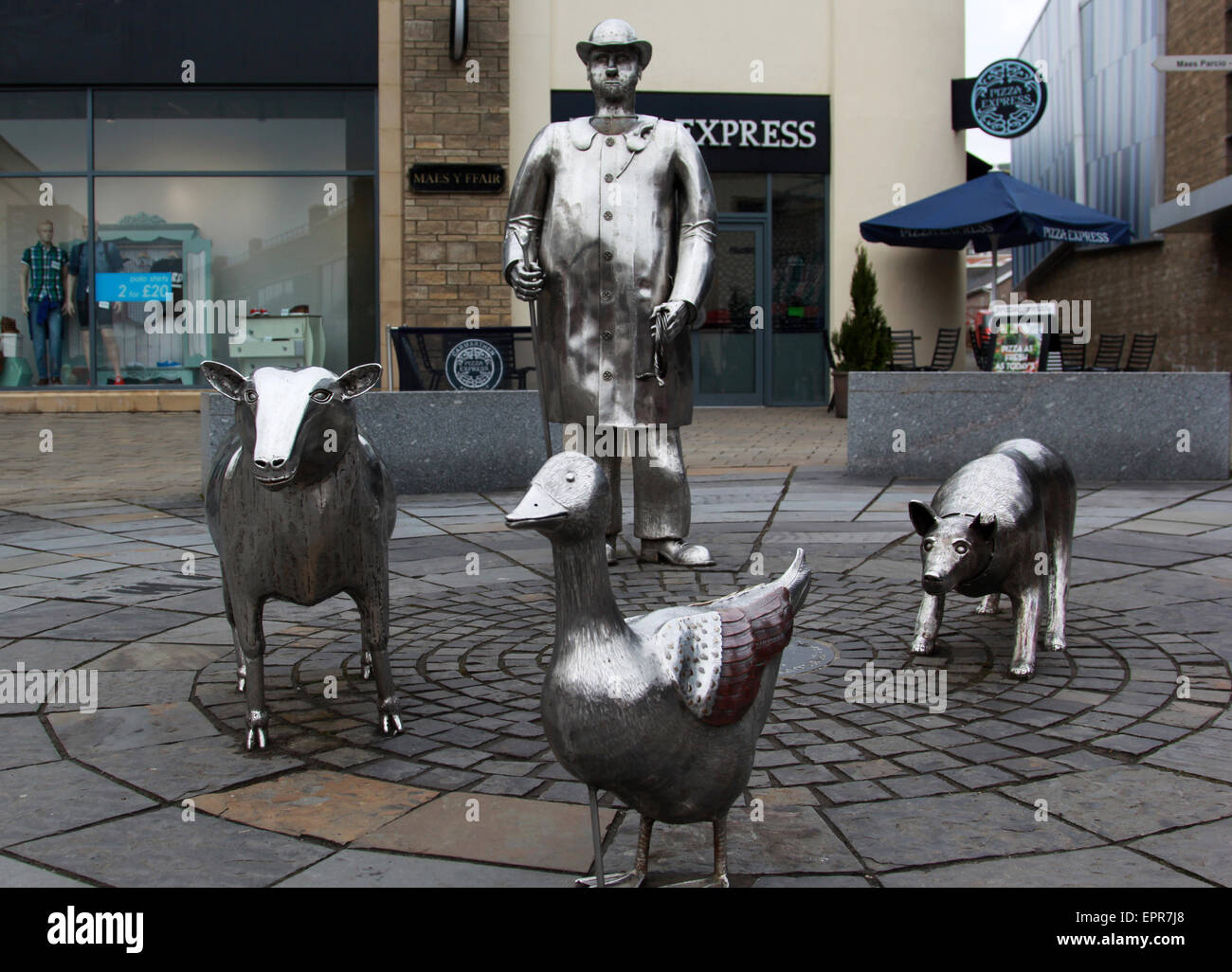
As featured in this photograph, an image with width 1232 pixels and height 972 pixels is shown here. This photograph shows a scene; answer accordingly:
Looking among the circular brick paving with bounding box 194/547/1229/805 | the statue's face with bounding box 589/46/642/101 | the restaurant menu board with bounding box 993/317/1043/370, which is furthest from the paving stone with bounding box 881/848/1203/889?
the restaurant menu board with bounding box 993/317/1043/370

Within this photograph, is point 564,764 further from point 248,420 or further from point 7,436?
point 7,436

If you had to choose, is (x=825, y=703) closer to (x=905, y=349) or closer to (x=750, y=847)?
(x=750, y=847)

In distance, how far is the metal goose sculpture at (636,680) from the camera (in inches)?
79.9

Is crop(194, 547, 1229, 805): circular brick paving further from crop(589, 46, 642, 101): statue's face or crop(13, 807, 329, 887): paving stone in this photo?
crop(589, 46, 642, 101): statue's face

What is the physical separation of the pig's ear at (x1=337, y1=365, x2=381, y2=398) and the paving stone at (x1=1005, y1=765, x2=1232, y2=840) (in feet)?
5.98

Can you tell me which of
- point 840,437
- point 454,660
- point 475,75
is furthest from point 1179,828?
point 475,75

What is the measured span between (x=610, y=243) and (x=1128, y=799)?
3334 mm

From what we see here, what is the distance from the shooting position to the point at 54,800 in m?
2.71

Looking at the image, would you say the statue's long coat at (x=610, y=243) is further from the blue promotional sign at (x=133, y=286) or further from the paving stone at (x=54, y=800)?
the blue promotional sign at (x=133, y=286)

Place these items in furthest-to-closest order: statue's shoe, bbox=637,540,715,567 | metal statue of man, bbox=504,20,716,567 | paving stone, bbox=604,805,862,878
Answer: statue's shoe, bbox=637,540,715,567 < metal statue of man, bbox=504,20,716,567 < paving stone, bbox=604,805,862,878

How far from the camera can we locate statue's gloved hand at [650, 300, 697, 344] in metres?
4.91

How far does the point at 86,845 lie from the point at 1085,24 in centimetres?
2884

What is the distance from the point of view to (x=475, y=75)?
14.7 metres

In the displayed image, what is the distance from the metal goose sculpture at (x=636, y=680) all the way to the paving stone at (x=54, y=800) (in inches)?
46.4
